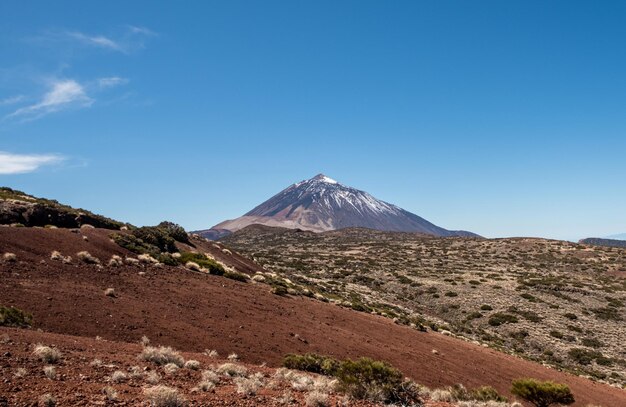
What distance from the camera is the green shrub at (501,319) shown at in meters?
42.0

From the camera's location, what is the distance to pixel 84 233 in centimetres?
2961

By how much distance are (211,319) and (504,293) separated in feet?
140

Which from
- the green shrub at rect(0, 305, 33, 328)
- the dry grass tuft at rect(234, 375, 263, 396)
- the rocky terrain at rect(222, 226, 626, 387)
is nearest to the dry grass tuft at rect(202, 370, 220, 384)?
the dry grass tuft at rect(234, 375, 263, 396)

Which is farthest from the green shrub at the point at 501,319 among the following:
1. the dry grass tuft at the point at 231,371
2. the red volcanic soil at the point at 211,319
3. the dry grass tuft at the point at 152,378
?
the dry grass tuft at the point at 152,378

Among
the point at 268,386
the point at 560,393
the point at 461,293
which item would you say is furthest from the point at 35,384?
the point at 461,293

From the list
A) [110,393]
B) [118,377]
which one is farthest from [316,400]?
[118,377]

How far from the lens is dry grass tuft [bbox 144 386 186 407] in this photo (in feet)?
30.4

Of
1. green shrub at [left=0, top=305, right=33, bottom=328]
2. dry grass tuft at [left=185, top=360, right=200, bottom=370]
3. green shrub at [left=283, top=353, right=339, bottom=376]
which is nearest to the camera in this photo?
dry grass tuft at [left=185, top=360, right=200, bottom=370]

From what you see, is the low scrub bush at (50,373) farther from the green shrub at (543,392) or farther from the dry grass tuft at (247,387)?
the green shrub at (543,392)

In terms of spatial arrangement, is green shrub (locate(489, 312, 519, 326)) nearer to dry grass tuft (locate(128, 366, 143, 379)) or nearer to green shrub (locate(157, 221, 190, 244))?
green shrub (locate(157, 221, 190, 244))

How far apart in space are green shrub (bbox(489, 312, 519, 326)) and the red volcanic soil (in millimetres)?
13654

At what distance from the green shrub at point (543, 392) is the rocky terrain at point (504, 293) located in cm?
1507

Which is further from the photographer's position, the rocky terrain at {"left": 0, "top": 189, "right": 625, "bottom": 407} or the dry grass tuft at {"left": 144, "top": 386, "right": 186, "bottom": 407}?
the rocky terrain at {"left": 0, "top": 189, "right": 625, "bottom": 407}

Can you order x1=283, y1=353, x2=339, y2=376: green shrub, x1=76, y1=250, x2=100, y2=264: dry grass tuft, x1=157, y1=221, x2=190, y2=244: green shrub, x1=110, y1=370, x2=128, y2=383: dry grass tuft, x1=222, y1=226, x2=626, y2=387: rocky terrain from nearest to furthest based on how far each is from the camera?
x1=110, y1=370, x2=128, y2=383: dry grass tuft, x1=283, y1=353, x2=339, y2=376: green shrub, x1=76, y1=250, x2=100, y2=264: dry grass tuft, x1=222, y1=226, x2=626, y2=387: rocky terrain, x1=157, y1=221, x2=190, y2=244: green shrub
